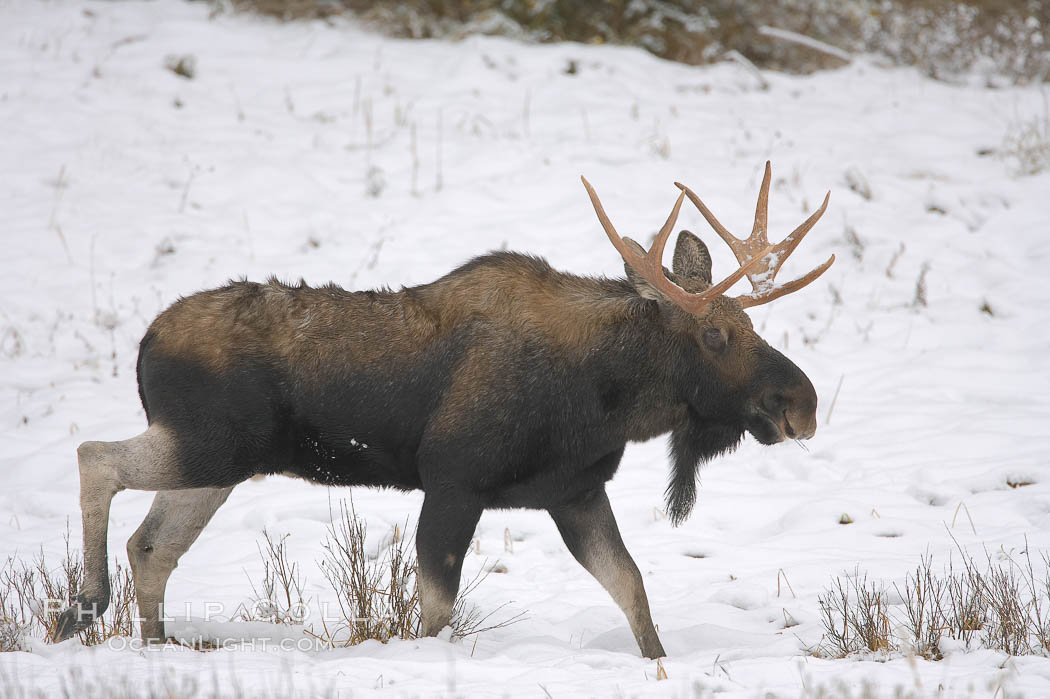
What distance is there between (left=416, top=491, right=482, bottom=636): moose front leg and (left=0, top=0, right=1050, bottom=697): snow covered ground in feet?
0.94

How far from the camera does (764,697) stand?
3.62 meters

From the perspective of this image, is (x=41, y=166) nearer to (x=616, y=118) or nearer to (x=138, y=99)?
(x=138, y=99)

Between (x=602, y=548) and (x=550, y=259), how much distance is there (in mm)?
5092

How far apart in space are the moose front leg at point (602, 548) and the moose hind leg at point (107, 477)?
182 cm

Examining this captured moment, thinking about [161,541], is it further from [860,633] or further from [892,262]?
[892,262]

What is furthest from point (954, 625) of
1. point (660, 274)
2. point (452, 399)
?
point (452, 399)

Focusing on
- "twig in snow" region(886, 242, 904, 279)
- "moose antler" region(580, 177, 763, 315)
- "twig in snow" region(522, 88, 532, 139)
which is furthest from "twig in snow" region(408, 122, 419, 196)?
"moose antler" region(580, 177, 763, 315)

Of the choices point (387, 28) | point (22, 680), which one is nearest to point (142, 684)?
point (22, 680)

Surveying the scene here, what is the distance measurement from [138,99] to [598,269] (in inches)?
216

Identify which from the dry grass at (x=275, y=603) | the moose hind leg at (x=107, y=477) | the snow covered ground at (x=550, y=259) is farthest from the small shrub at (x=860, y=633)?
the moose hind leg at (x=107, y=477)

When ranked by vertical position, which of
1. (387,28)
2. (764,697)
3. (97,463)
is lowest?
(764,697)

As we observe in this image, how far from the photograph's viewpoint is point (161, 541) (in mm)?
5215

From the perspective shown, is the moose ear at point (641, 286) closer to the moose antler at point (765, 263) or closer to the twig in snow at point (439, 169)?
the moose antler at point (765, 263)

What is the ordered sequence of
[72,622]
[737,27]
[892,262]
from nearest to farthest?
[72,622] → [892,262] → [737,27]
